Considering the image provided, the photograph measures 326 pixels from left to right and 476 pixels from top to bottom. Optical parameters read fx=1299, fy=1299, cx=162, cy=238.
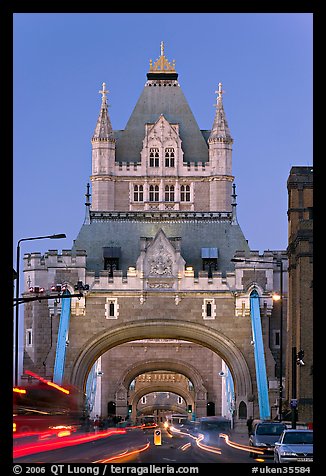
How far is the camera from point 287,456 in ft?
85.9

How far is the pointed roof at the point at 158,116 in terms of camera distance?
131 meters

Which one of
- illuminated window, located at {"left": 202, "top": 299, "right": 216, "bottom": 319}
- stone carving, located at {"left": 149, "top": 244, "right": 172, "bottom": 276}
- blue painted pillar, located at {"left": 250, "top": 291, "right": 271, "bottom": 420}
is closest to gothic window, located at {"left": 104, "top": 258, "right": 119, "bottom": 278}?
stone carving, located at {"left": 149, "top": 244, "right": 172, "bottom": 276}

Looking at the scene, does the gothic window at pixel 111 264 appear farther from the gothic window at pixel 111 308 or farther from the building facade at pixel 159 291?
the gothic window at pixel 111 308

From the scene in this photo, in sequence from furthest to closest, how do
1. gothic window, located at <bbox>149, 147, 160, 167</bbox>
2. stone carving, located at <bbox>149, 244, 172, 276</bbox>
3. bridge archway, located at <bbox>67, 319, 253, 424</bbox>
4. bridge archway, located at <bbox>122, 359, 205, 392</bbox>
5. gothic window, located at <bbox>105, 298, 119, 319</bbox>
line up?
gothic window, located at <bbox>149, 147, 160, 167</bbox> < bridge archway, located at <bbox>122, 359, 205, 392</bbox> < stone carving, located at <bbox>149, 244, 172, 276</bbox> < gothic window, located at <bbox>105, 298, 119, 319</bbox> < bridge archway, located at <bbox>67, 319, 253, 424</bbox>

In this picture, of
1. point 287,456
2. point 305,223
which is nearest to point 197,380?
point 305,223

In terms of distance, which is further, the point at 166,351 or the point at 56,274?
the point at 166,351

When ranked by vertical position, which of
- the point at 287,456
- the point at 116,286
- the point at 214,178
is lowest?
the point at 287,456

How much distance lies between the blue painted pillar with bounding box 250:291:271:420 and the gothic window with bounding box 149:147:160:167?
153 feet

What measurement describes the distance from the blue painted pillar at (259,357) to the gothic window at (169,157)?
46.6m

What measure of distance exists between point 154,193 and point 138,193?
5.53 ft

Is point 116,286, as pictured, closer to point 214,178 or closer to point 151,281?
point 151,281

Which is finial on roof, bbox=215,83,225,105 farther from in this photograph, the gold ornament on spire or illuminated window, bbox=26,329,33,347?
illuminated window, bbox=26,329,33,347

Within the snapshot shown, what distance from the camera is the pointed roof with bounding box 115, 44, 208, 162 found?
131m
